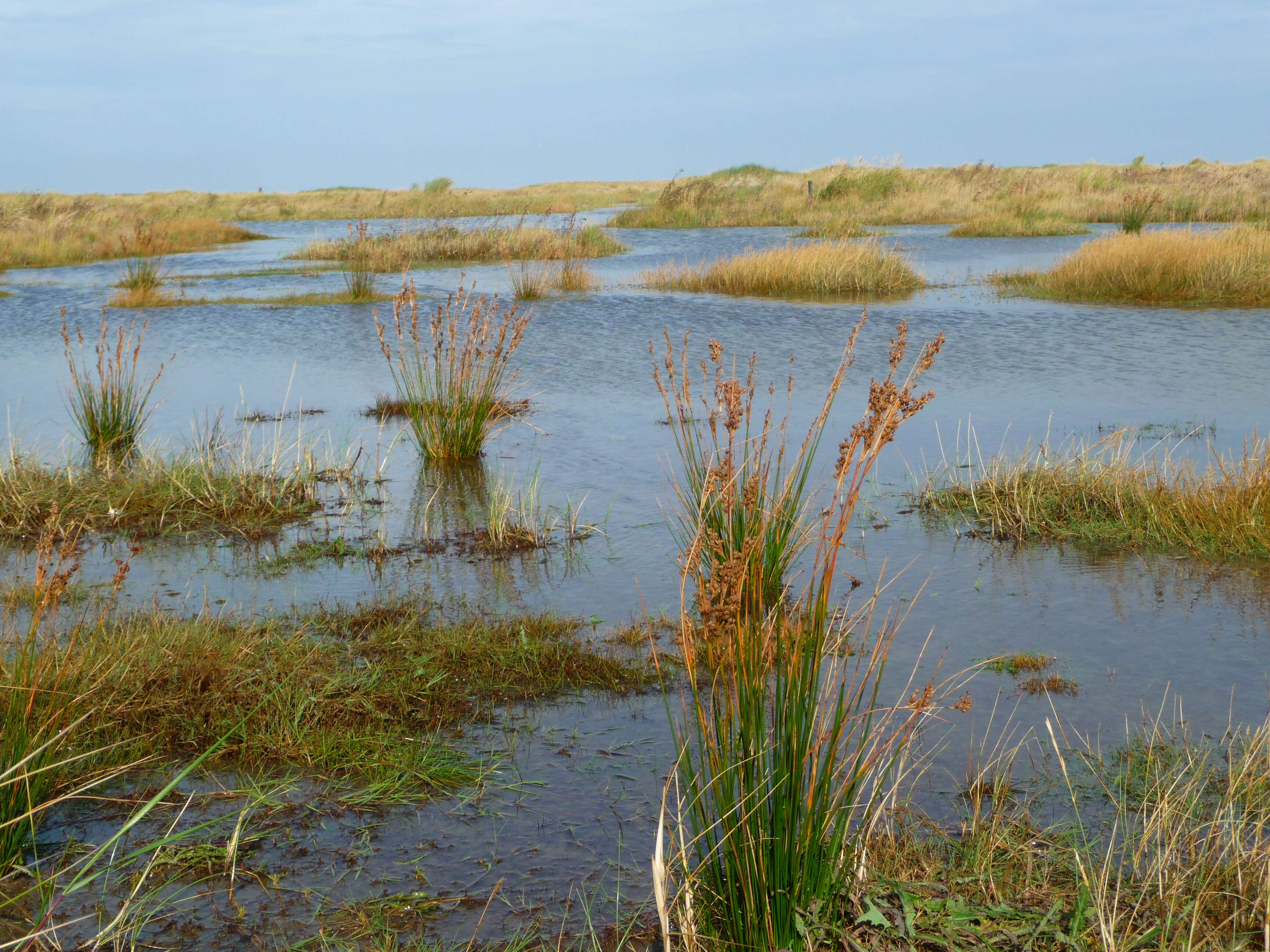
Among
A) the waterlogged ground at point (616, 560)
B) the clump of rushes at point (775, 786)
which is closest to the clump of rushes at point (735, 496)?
the clump of rushes at point (775, 786)

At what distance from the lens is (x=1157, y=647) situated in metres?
4.18

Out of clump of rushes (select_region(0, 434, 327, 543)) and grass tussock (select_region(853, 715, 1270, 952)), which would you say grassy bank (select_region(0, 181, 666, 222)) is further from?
grass tussock (select_region(853, 715, 1270, 952))

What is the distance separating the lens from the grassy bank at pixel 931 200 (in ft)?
93.1

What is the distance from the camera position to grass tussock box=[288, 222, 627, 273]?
2028 centimetres

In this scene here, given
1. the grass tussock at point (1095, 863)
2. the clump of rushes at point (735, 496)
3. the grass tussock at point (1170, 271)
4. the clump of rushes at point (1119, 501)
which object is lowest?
the grass tussock at point (1095, 863)

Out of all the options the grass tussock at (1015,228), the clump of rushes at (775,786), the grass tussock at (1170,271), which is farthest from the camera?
the grass tussock at (1015,228)

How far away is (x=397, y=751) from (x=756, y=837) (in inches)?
61.2

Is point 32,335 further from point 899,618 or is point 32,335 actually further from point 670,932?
point 670,932

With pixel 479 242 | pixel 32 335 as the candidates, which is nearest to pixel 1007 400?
pixel 32 335

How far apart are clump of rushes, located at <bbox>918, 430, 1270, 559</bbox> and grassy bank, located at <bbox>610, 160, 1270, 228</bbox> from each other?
20310 millimetres

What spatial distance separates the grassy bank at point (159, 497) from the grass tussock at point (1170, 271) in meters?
12.7

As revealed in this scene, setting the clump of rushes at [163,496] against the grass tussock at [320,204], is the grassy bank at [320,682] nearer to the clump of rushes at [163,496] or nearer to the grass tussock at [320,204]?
the clump of rushes at [163,496]

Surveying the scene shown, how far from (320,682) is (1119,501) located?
4238 mm

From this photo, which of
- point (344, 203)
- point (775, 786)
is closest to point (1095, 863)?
point (775, 786)
